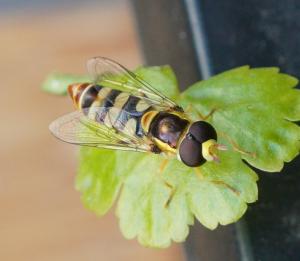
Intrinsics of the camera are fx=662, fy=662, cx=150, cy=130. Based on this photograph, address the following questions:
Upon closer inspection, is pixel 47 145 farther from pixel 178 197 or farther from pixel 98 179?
pixel 178 197

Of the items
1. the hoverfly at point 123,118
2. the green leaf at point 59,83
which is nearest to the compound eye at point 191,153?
the hoverfly at point 123,118

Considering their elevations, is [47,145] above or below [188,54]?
below

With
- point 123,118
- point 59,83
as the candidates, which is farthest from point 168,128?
point 59,83

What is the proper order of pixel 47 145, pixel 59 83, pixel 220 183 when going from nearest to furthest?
pixel 220 183 → pixel 59 83 → pixel 47 145

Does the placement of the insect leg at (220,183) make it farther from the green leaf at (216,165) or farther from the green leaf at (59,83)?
the green leaf at (59,83)

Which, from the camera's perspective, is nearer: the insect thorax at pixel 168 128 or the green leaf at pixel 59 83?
the insect thorax at pixel 168 128

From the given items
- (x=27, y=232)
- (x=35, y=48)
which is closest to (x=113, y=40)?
(x=35, y=48)

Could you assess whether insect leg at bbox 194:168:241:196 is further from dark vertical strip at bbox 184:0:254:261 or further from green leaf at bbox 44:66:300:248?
dark vertical strip at bbox 184:0:254:261
